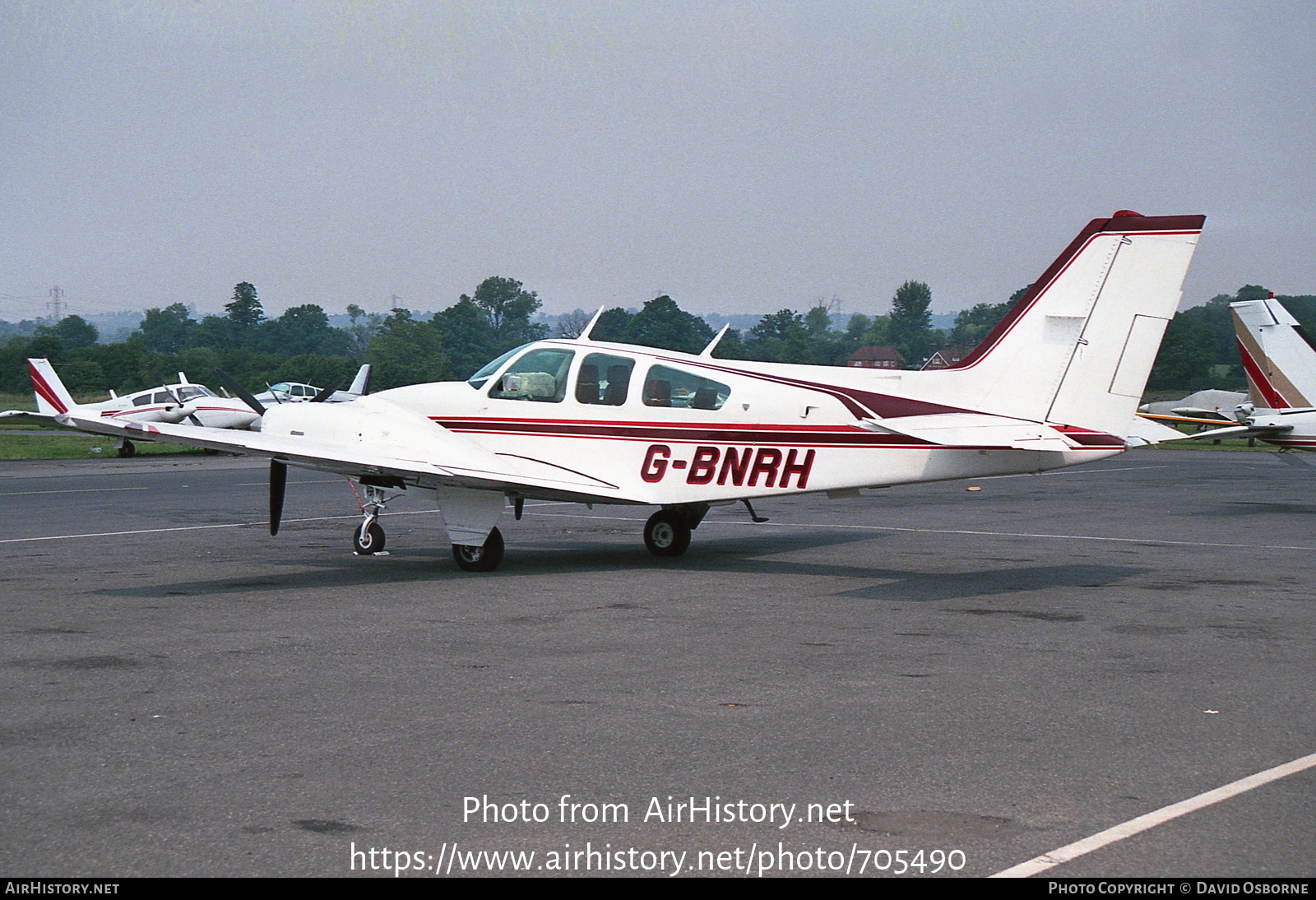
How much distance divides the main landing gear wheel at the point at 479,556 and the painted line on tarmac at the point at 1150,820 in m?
8.96

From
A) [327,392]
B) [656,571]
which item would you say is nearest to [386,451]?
[327,392]

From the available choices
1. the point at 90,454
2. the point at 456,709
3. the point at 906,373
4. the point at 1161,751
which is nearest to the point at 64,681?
the point at 456,709

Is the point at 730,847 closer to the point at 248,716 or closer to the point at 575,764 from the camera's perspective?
the point at 575,764

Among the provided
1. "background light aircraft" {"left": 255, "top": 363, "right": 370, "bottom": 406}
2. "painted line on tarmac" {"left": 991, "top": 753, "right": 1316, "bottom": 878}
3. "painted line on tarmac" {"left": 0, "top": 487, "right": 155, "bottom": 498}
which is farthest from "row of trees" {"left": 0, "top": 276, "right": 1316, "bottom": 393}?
"painted line on tarmac" {"left": 991, "top": 753, "right": 1316, "bottom": 878}

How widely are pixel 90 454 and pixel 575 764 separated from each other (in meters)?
37.3

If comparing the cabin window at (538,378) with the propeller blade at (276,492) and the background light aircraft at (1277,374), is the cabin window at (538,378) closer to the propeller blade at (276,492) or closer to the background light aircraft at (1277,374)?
the propeller blade at (276,492)

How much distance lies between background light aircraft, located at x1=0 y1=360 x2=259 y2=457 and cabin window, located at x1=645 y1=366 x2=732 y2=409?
1002 inches

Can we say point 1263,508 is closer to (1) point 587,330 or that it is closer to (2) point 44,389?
(1) point 587,330

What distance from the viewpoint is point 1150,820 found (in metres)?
5.13

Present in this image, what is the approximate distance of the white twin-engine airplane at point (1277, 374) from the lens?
2183 centimetres

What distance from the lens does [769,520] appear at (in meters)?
19.2

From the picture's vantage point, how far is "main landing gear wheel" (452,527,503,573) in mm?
13367

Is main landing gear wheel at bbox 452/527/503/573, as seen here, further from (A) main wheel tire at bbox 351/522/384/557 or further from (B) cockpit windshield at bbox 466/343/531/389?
(B) cockpit windshield at bbox 466/343/531/389

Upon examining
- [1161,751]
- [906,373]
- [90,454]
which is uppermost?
[906,373]
